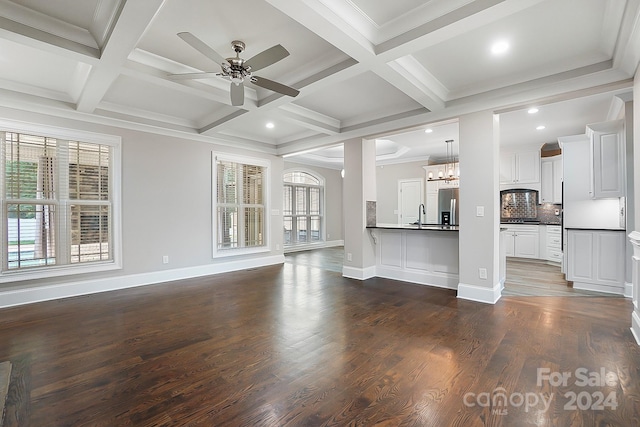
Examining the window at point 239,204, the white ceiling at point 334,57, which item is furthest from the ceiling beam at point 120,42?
the window at point 239,204

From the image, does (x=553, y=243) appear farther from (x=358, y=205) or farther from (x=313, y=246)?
(x=313, y=246)

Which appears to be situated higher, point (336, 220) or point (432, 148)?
point (432, 148)

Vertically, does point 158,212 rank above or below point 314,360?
above

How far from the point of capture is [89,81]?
3.24 metres

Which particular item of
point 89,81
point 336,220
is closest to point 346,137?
point 89,81

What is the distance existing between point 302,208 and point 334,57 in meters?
6.58

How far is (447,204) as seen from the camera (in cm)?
770

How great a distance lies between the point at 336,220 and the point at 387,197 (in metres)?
1.96

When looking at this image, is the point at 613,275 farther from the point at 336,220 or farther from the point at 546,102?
the point at 336,220

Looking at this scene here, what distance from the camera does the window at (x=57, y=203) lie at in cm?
381

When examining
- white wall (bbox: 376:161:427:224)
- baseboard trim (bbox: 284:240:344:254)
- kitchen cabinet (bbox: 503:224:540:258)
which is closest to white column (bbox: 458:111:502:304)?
kitchen cabinet (bbox: 503:224:540:258)

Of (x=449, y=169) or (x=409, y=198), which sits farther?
(x=409, y=198)

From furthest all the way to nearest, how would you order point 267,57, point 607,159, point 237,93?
point 607,159 < point 237,93 < point 267,57

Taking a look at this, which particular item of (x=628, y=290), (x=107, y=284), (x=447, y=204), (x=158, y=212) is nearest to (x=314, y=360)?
(x=107, y=284)
